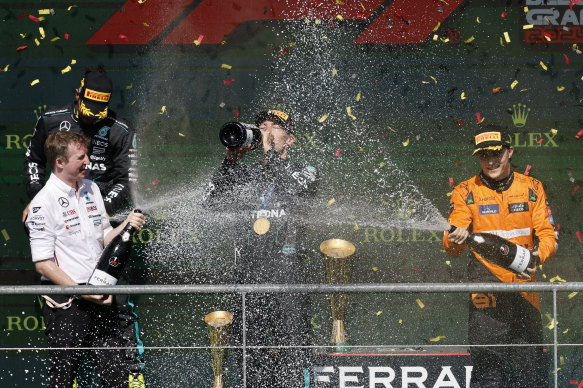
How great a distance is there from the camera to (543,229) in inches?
158

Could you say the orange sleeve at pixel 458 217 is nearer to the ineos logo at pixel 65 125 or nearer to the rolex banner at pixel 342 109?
the rolex banner at pixel 342 109

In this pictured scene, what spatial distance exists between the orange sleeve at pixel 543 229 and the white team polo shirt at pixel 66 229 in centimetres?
218

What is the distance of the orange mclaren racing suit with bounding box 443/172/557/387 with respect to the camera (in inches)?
155

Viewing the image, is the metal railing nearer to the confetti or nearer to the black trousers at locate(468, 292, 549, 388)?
the black trousers at locate(468, 292, 549, 388)

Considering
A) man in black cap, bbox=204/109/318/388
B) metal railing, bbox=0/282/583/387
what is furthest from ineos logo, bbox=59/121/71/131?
metal railing, bbox=0/282/583/387

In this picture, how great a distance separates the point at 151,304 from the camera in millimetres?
4754

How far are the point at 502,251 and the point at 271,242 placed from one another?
1137 millimetres

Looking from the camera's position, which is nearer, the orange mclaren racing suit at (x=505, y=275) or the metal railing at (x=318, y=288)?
the metal railing at (x=318, y=288)

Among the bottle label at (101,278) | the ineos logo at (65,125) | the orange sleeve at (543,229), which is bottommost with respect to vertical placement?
the bottle label at (101,278)

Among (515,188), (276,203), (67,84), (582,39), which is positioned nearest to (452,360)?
(515,188)

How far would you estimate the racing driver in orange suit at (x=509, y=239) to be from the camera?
3934mm

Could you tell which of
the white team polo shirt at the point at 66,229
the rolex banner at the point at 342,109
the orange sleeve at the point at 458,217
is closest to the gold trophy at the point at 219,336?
the white team polo shirt at the point at 66,229

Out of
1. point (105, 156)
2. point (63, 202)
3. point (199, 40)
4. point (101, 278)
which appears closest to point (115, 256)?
point (101, 278)

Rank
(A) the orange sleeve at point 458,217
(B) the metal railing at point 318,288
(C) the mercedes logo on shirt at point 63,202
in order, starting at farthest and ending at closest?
(A) the orange sleeve at point 458,217 → (C) the mercedes logo on shirt at point 63,202 → (B) the metal railing at point 318,288
